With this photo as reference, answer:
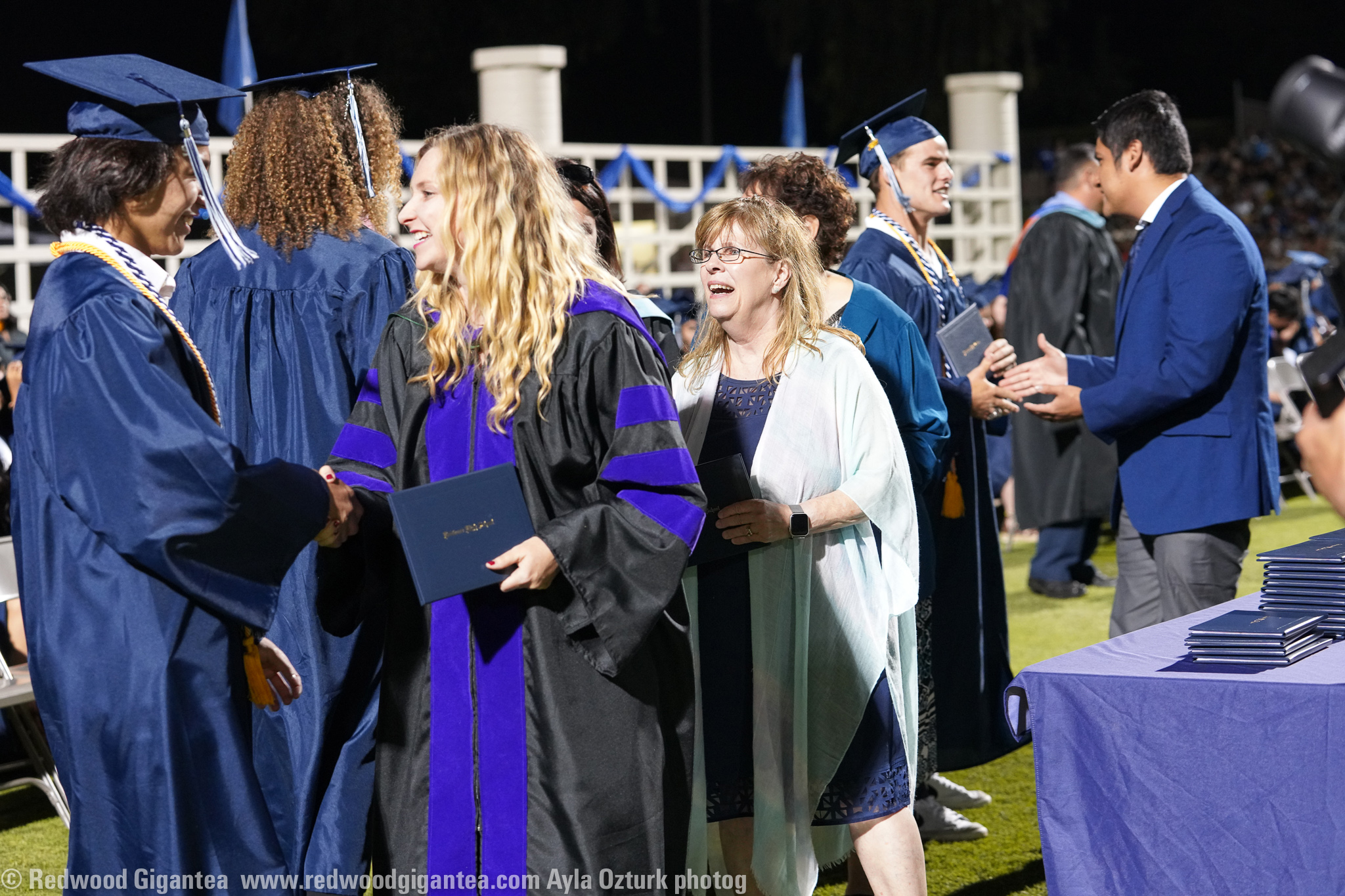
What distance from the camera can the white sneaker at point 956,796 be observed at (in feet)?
14.3

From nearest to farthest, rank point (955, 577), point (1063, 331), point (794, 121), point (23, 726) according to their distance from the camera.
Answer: point (955, 577), point (23, 726), point (1063, 331), point (794, 121)

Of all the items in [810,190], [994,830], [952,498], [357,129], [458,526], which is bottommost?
[994,830]

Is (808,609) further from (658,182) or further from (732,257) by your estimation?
(658,182)

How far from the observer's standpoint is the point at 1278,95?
1593mm

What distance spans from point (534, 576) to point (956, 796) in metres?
2.45

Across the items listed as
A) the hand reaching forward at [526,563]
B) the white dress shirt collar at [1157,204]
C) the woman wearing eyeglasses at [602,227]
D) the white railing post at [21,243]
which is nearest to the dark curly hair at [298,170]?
the woman wearing eyeglasses at [602,227]

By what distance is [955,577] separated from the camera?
4285 mm

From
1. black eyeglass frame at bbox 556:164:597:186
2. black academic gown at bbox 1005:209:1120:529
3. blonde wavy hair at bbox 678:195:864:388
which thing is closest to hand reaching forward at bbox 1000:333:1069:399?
blonde wavy hair at bbox 678:195:864:388

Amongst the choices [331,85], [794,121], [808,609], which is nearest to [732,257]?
[808,609]

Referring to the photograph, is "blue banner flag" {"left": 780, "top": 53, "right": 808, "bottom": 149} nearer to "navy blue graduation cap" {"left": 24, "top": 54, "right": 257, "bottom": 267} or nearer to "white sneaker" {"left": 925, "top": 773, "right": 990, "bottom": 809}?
"white sneaker" {"left": 925, "top": 773, "right": 990, "bottom": 809}

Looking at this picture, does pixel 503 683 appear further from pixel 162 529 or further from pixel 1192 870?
pixel 1192 870

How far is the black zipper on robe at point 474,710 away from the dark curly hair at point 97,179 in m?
0.70

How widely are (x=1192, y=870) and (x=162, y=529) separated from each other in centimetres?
176

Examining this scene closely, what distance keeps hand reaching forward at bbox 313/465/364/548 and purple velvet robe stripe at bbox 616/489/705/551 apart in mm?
436
